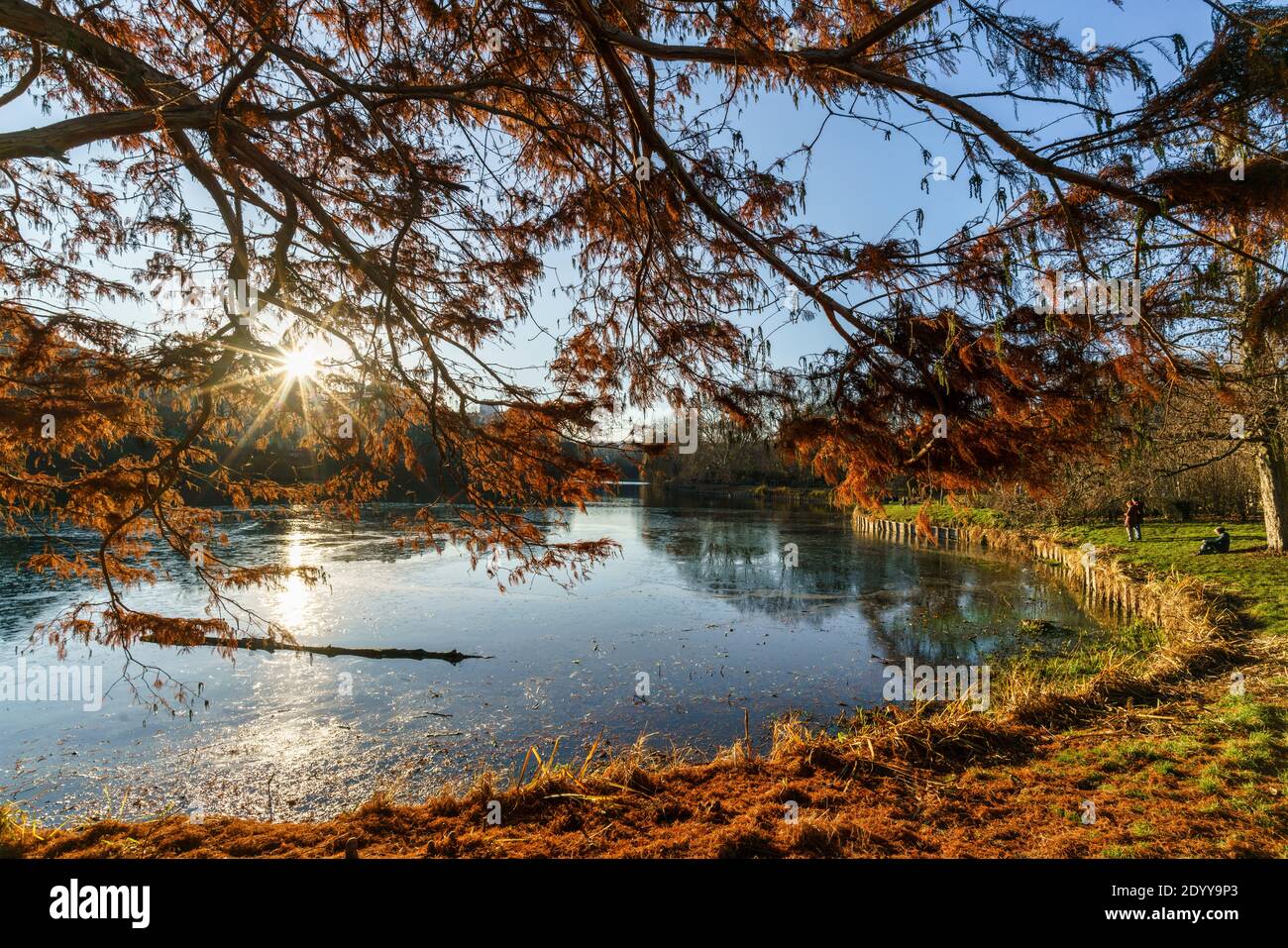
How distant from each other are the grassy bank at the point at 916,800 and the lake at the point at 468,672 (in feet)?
6.69

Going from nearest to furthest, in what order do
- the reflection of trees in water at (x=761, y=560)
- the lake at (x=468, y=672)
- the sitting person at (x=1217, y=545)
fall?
the lake at (x=468, y=672) → the sitting person at (x=1217, y=545) → the reflection of trees in water at (x=761, y=560)

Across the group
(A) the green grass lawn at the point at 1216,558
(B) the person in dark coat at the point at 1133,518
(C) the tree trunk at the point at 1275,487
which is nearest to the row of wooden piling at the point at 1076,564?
(A) the green grass lawn at the point at 1216,558

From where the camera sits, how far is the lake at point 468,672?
658cm

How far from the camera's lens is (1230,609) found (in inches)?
344

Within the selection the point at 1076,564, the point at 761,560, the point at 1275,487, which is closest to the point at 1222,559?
the point at 1275,487

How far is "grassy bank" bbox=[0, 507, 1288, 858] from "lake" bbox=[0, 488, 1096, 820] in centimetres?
204

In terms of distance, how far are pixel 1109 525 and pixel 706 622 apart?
15760mm

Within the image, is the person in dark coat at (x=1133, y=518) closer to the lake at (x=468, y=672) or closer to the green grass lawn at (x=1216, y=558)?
the green grass lawn at (x=1216, y=558)

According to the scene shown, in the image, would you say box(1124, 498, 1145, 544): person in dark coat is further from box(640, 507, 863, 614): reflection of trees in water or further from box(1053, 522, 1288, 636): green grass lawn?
box(640, 507, 863, 614): reflection of trees in water

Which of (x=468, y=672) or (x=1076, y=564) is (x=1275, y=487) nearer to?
(x=1076, y=564)

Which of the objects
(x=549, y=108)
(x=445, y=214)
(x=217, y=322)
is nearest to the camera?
(x=549, y=108)

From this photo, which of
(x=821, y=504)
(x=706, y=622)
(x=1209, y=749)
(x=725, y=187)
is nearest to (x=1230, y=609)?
(x=1209, y=749)
